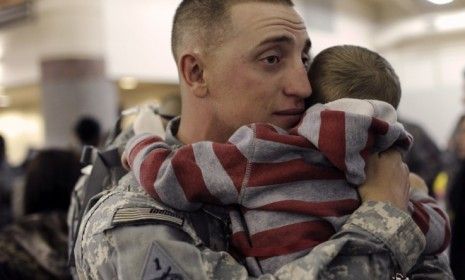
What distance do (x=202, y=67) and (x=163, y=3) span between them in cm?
751

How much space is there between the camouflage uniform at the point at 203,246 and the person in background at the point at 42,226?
47.0 inches

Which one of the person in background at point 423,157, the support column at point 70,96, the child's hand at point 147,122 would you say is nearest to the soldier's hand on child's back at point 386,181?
the child's hand at point 147,122

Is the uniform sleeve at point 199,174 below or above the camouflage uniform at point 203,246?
above

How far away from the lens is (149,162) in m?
1.29

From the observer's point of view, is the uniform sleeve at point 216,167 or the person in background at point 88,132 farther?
the person in background at point 88,132

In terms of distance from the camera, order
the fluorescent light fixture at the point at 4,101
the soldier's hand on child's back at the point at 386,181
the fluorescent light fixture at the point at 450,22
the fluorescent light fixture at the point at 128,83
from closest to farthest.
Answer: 1. the soldier's hand on child's back at the point at 386,181
2. the fluorescent light fixture at the point at 128,83
3. the fluorescent light fixture at the point at 450,22
4. the fluorescent light fixture at the point at 4,101

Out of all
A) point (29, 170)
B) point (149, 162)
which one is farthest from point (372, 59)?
point (29, 170)

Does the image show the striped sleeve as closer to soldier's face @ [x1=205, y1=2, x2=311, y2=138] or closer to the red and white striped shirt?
the red and white striped shirt

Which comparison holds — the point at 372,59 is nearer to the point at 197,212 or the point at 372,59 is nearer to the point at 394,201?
the point at 394,201

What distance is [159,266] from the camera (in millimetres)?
1153

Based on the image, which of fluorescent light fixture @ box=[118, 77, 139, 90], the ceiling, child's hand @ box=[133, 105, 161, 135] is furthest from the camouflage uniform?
the ceiling

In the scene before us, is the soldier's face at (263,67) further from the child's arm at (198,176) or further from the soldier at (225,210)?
the child's arm at (198,176)

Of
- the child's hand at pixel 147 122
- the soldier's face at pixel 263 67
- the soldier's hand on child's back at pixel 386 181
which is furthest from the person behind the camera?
the child's hand at pixel 147 122

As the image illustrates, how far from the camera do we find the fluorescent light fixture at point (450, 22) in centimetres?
950
